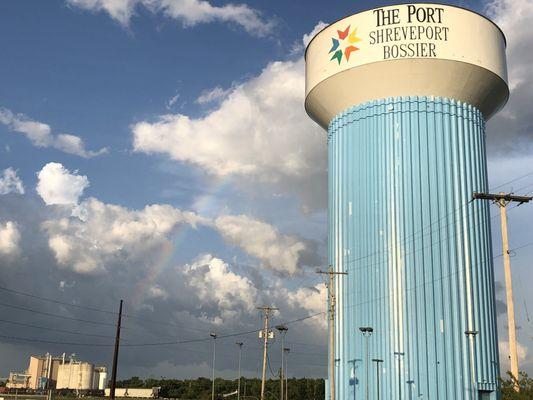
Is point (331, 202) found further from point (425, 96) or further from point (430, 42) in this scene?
point (430, 42)

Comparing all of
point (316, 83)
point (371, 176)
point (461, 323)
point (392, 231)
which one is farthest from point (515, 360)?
point (316, 83)

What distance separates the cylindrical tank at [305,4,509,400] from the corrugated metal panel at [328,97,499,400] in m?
0.06

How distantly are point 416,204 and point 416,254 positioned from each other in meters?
3.08

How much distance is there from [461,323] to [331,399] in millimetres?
9343

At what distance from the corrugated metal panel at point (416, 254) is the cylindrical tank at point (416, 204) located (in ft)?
0.21

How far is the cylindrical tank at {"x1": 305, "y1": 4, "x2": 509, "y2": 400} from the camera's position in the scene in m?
36.9

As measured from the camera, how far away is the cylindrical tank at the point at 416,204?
1454 inches

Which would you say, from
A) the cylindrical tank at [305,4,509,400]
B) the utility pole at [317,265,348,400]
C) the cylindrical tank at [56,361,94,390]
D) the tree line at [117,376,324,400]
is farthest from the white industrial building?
the cylindrical tank at [305,4,509,400]

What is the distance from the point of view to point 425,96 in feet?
131

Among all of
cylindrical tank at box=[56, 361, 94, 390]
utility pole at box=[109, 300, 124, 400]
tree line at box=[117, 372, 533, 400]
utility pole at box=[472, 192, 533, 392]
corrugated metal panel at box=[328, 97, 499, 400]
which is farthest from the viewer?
cylindrical tank at box=[56, 361, 94, 390]

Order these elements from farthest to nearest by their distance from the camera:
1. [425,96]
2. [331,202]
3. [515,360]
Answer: [331,202]
[425,96]
[515,360]

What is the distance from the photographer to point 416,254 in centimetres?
3806

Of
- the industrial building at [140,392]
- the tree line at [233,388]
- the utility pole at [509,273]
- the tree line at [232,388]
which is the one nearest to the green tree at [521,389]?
the utility pole at [509,273]

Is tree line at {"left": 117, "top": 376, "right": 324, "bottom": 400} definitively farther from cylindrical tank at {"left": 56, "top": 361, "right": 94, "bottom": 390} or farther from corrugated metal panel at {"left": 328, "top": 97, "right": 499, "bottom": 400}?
corrugated metal panel at {"left": 328, "top": 97, "right": 499, "bottom": 400}
